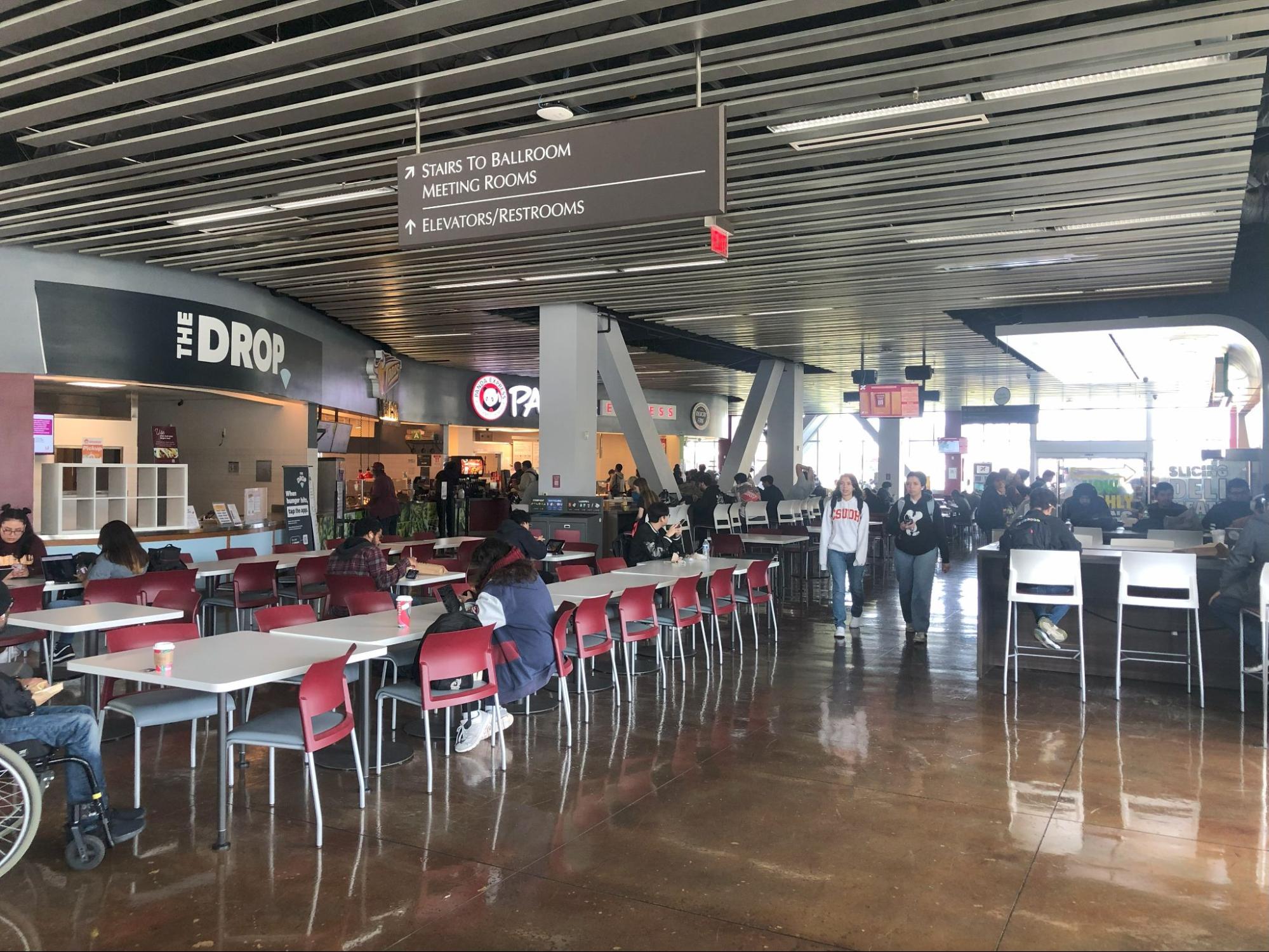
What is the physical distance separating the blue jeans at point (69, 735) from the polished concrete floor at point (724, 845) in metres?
0.29

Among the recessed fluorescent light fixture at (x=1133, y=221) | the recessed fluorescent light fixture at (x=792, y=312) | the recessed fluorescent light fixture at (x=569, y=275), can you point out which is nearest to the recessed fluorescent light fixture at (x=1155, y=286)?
the recessed fluorescent light fixture at (x=1133, y=221)

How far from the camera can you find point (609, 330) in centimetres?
1237

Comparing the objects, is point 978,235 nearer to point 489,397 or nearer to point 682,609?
point 682,609

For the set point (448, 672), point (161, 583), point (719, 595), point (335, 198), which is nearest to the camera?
point (448, 672)

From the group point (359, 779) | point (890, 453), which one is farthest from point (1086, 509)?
point (890, 453)

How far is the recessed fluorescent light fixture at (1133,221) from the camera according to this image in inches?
290

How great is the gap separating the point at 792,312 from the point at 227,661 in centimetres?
951

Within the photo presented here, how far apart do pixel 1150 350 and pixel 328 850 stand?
13.2 meters

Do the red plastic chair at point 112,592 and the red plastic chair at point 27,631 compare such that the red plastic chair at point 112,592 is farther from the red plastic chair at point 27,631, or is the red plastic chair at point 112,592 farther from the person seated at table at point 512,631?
the person seated at table at point 512,631

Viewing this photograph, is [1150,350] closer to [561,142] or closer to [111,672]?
[561,142]

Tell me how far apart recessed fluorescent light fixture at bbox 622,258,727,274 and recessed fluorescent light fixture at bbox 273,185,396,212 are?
3162mm

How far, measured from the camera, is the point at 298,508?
10727 millimetres

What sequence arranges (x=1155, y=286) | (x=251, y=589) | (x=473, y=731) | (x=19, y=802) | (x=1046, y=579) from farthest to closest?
(x=1155, y=286) → (x=251, y=589) → (x=1046, y=579) → (x=473, y=731) → (x=19, y=802)

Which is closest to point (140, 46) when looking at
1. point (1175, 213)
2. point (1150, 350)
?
point (1175, 213)
